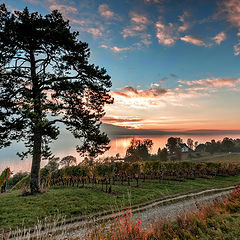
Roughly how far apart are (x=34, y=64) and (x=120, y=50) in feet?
26.3

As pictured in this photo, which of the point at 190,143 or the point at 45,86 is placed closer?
the point at 45,86

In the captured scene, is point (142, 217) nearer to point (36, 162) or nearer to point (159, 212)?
point (159, 212)

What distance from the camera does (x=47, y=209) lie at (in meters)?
8.09

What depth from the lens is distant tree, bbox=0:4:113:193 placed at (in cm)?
959

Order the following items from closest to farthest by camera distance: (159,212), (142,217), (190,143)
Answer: (159,212), (142,217), (190,143)

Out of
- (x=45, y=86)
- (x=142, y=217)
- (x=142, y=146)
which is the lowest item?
(x=142, y=146)

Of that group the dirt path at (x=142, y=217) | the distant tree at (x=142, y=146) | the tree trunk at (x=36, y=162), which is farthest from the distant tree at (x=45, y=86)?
the distant tree at (x=142, y=146)

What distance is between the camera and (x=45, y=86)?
35.9 ft

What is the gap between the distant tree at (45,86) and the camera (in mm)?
9586

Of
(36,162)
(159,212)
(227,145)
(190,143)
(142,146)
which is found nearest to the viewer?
(159,212)

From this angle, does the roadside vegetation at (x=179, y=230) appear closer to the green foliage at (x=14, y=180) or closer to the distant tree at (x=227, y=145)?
the green foliage at (x=14, y=180)

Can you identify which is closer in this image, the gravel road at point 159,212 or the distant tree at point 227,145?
the gravel road at point 159,212

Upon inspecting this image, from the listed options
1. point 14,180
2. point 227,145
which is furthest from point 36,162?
point 227,145

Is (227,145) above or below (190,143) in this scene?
below
